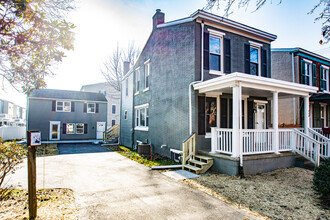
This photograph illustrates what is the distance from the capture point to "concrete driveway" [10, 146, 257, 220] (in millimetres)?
4141

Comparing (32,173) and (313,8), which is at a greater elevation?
(313,8)

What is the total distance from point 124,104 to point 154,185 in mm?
13479

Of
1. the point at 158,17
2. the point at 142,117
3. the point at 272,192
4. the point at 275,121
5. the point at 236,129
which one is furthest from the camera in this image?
the point at 142,117

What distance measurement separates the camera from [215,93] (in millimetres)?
9164

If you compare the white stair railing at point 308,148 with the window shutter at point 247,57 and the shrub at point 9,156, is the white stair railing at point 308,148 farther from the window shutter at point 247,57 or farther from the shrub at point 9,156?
the shrub at point 9,156

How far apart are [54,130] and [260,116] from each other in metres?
22.2

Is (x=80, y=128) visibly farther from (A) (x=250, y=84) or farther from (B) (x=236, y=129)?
(A) (x=250, y=84)

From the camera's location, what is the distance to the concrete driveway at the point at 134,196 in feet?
13.6

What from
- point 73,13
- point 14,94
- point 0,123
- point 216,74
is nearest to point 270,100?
point 216,74

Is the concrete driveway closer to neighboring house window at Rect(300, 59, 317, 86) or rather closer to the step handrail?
the step handrail


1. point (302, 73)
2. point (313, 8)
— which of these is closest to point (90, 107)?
point (302, 73)

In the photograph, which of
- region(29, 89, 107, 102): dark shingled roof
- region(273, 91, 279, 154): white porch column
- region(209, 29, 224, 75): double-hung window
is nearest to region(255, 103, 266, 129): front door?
region(273, 91, 279, 154): white porch column

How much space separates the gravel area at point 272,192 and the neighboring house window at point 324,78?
11312mm

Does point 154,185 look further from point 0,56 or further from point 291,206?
point 0,56
